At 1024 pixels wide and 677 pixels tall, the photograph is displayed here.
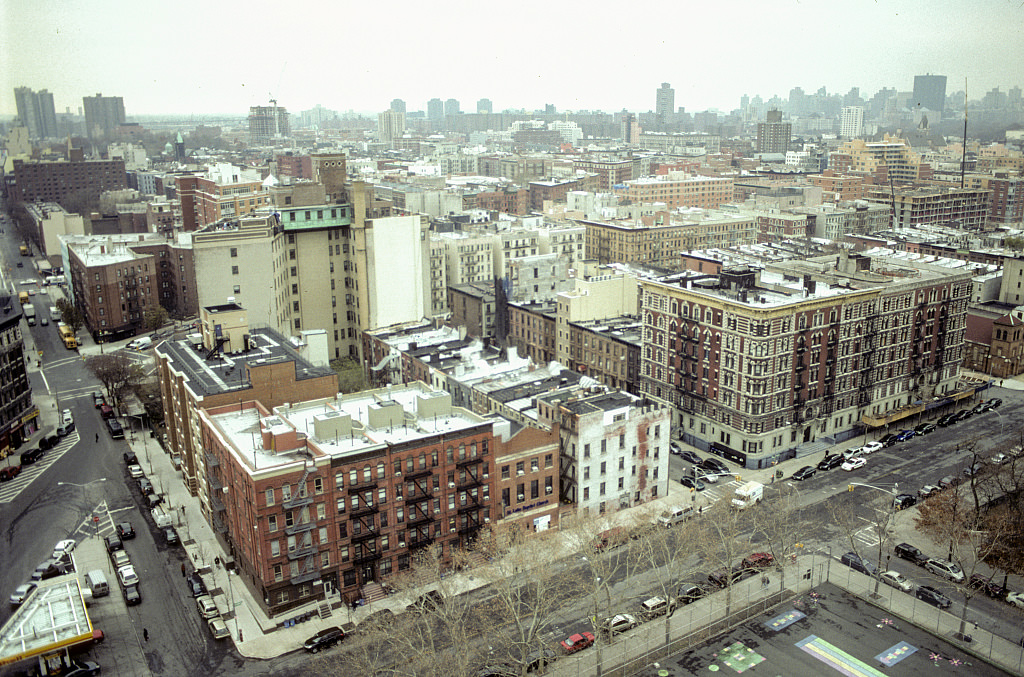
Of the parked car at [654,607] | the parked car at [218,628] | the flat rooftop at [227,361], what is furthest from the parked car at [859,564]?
the parked car at [218,628]

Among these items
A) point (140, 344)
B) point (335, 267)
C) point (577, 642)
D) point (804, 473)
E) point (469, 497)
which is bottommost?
point (577, 642)

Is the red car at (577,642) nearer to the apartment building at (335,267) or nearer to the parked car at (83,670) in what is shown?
the parked car at (83,670)

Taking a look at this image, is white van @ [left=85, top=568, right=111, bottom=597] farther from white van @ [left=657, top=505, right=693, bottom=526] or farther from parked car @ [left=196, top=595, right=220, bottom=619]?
white van @ [left=657, top=505, right=693, bottom=526]

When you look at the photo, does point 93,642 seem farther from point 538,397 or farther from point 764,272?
point 764,272

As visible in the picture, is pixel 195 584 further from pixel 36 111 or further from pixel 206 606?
pixel 36 111

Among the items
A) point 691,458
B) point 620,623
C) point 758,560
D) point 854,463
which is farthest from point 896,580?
point 691,458

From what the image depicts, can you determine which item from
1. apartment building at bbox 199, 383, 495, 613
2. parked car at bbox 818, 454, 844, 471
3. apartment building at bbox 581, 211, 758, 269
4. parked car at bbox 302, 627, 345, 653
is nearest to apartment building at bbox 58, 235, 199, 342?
apartment building at bbox 199, 383, 495, 613
